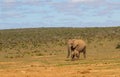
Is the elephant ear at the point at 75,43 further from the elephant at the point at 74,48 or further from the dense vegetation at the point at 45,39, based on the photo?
the dense vegetation at the point at 45,39

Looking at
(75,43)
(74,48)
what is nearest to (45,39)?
(75,43)

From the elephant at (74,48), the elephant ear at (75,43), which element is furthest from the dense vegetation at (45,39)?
the elephant ear at (75,43)

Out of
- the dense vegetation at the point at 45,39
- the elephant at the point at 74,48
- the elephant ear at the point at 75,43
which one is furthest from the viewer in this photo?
the dense vegetation at the point at 45,39

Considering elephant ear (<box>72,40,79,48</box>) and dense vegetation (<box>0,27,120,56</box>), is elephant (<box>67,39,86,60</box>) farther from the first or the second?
dense vegetation (<box>0,27,120,56</box>)

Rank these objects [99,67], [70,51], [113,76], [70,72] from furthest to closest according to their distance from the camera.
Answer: [70,51] < [99,67] < [70,72] < [113,76]

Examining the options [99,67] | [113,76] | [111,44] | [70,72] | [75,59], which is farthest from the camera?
[111,44]

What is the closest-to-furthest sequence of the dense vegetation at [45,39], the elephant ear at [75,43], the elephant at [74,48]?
1. the elephant at [74,48]
2. the elephant ear at [75,43]
3. the dense vegetation at [45,39]

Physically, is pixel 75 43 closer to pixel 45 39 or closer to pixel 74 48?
pixel 74 48

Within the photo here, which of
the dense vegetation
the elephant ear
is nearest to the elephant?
the elephant ear

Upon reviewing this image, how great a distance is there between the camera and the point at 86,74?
22.1 metres

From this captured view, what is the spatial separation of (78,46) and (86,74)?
14.4m

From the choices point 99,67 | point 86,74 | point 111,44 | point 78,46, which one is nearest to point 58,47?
point 111,44

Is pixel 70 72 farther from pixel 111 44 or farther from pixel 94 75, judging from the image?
pixel 111 44

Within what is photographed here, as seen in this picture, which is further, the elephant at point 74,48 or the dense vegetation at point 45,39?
the dense vegetation at point 45,39
